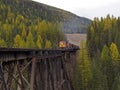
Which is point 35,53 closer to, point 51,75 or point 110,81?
point 51,75

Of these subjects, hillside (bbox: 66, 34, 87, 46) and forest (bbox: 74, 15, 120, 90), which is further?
hillside (bbox: 66, 34, 87, 46)

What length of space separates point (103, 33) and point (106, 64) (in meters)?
50.9

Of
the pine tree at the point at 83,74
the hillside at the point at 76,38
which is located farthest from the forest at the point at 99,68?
the hillside at the point at 76,38

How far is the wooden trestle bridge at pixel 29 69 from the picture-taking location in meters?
16.4

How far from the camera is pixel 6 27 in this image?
13288 centimetres

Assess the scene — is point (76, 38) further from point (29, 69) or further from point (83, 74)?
point (29, 69)

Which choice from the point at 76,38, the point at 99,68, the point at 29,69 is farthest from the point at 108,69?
the point at 76,38

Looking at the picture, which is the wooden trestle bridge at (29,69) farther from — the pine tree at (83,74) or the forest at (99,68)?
the forest at (99,68)

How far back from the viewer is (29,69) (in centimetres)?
2083

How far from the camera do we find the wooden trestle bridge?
16375 mm

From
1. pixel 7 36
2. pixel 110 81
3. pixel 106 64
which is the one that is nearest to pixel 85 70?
pixel 110 81

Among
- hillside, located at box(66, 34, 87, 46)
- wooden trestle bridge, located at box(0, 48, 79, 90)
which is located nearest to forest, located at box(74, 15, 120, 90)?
wooden trestle bridge, located at box(0, 48, 79, 90)

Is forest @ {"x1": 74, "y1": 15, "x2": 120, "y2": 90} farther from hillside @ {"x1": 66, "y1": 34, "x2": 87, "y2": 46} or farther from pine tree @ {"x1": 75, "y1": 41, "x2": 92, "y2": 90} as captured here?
hillside @ {"x1": 66, "y1": 34, "x2": 87, "y2": 46}

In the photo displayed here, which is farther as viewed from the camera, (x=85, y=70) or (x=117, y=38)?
(x=117, y=38)
